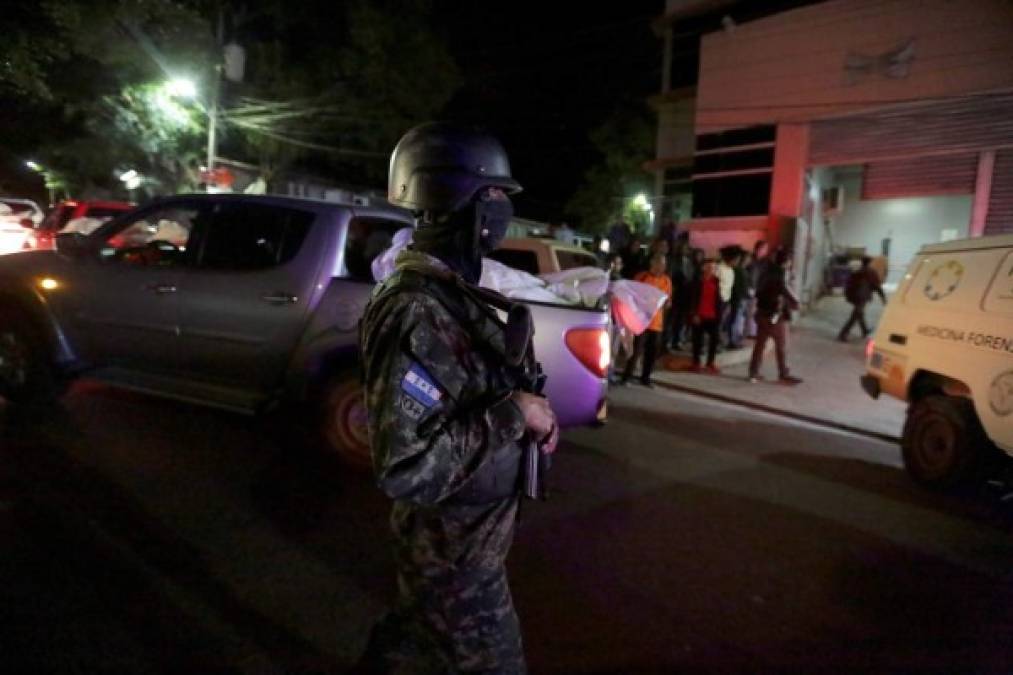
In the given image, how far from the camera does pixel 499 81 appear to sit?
3038 cm

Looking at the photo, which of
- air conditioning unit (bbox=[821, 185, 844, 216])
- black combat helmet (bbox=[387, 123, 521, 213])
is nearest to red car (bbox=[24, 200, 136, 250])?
black combat helmet (bbox=[387, 123, 521, 213])

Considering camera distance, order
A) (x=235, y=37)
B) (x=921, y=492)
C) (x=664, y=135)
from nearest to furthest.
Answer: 1. (x=921, y=492)
2. (x=235, y=37)
3. (x=664, y=135)

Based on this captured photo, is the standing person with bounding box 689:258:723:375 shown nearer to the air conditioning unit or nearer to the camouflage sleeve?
the air conditioning unit

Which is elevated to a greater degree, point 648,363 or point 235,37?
point 235,37

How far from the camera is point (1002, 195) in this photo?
41.4ft

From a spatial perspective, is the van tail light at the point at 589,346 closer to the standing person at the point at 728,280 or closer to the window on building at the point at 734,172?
the standing person at the point at 728,280

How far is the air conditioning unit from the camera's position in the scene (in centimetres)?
1631

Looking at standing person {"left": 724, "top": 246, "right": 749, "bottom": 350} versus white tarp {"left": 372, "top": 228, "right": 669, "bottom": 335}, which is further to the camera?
standing person {"left": 724, "top": 246, "right": 749, "bottom": 350}

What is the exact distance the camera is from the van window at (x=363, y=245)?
4.82m

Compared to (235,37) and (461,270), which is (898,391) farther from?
(235,37)

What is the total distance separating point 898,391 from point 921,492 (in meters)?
0.87

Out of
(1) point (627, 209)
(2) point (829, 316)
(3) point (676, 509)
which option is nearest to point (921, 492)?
(3) point (676, 509)

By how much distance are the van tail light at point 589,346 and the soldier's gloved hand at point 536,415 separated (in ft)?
9.66

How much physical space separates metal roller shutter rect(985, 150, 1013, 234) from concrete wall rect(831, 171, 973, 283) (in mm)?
3549
